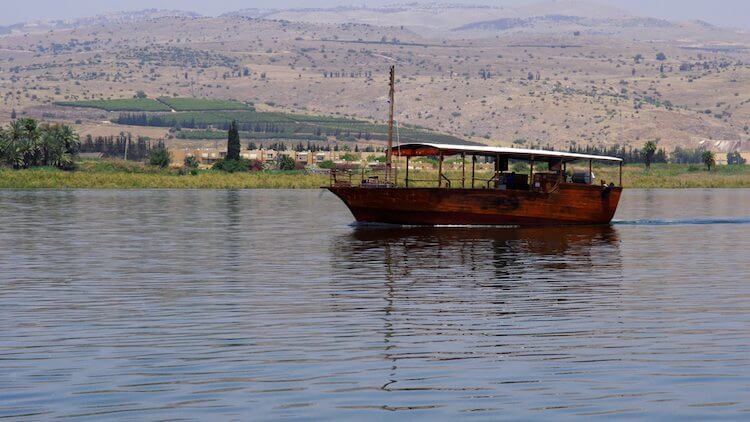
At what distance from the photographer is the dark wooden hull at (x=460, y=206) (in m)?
66.6

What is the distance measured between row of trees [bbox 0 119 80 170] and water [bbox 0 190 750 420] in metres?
97.3

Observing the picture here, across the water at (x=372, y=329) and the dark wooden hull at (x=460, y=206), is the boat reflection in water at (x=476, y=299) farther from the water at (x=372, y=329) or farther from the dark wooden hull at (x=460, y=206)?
the dark wooden hull at (x=460, y=206)

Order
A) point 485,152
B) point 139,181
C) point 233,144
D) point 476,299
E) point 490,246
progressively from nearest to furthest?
point 476,299 → point 490,246 → point 485,152 → point 139,181 → point 233,144

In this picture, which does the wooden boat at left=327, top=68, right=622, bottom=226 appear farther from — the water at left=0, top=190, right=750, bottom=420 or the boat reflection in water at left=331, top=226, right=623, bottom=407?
the water at left=0, top=190, right=750, bottom=420

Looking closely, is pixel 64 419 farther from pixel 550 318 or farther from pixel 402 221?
pixel 402 221

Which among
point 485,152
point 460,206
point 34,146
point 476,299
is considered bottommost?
point 34,146

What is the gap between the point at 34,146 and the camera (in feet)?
495

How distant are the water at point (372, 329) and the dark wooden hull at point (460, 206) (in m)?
10.1

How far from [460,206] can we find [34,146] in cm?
9531

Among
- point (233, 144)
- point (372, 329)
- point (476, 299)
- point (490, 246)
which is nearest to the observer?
point (372, 329)

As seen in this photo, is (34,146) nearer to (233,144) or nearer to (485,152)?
(233,144)

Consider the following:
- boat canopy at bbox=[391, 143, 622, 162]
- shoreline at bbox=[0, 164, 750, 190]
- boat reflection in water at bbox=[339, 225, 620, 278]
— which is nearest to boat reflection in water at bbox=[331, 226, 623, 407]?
boat reflection in water at bbox=[339, 225, 620, 278]

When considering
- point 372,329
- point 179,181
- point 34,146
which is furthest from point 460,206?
point 34,146

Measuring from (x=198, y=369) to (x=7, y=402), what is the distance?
3.65 meters
